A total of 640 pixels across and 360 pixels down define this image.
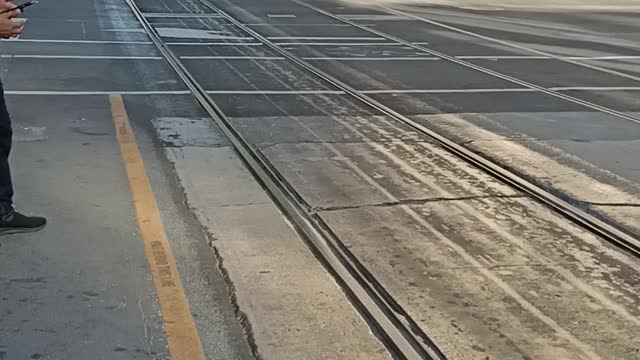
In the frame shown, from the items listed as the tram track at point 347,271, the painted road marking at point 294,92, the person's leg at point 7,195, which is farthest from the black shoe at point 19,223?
the painted road marking at point 294,92

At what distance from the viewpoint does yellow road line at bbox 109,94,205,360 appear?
4.12 m

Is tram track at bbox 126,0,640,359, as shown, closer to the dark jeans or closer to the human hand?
the dark jeans

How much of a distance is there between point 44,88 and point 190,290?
246 inches

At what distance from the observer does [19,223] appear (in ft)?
17.8

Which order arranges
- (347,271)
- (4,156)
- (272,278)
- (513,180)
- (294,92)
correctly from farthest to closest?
1. (294,92)
2. (513,180)
3. (4,156)
4. (347,271)
5. (272,278)

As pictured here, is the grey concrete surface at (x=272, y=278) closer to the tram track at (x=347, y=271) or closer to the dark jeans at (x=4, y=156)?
the tram track at (x=347, y=271)


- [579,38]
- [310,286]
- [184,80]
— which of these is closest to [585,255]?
[310,286]

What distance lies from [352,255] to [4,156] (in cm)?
223

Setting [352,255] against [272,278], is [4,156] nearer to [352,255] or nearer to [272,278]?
[272,278]

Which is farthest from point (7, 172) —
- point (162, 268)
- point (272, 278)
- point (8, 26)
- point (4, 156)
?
point (272, 278)

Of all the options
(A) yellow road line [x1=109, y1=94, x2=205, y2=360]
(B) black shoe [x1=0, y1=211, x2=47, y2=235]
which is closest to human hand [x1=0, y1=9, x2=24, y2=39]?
(B) black shoe [x1=0, y1=211, x2=47, y2=235]

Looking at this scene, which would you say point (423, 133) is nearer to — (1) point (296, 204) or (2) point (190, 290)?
(1) point (296, 204)

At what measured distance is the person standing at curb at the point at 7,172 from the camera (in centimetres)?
513

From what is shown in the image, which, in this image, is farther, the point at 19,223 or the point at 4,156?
the point at 19,223
